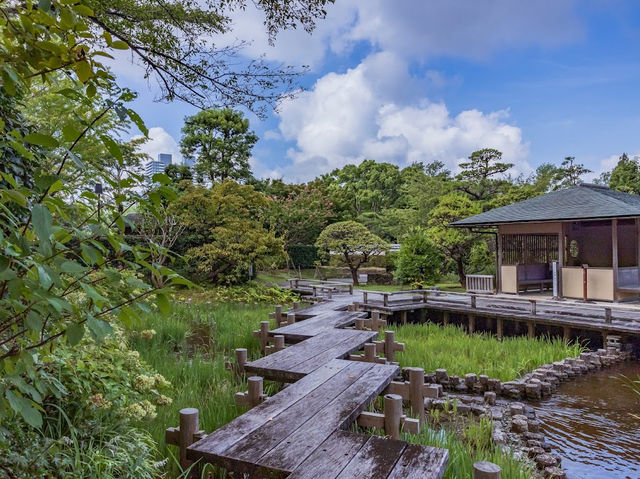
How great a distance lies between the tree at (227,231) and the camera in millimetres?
13219

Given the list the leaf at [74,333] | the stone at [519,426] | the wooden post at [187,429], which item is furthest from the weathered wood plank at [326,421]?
the stone at [519,426]

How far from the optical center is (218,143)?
18.5 meters

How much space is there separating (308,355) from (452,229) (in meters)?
11.5

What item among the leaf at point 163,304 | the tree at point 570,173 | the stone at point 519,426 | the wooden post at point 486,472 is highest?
the tree at point 570,173

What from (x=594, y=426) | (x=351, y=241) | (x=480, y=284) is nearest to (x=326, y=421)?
(x=594, y=426)

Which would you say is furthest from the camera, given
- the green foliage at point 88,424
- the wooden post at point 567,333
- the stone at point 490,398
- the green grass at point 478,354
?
the wooden post at point 567,333

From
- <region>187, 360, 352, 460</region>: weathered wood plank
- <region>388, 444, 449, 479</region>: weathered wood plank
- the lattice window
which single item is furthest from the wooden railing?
<region>388, 444, 449, 479</region>: weathered wood plank

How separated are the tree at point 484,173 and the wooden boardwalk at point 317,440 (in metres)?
16.4

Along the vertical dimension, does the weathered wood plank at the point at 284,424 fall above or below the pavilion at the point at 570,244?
below

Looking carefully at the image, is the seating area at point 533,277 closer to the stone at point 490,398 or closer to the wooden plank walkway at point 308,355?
the stone at point 490,398

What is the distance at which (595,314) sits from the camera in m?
8.94

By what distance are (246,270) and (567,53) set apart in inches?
449

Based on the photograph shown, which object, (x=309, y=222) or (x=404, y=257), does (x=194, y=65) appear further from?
(x=309, y=222)

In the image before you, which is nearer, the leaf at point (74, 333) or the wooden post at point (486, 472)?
the leaf at point (74, 333)
